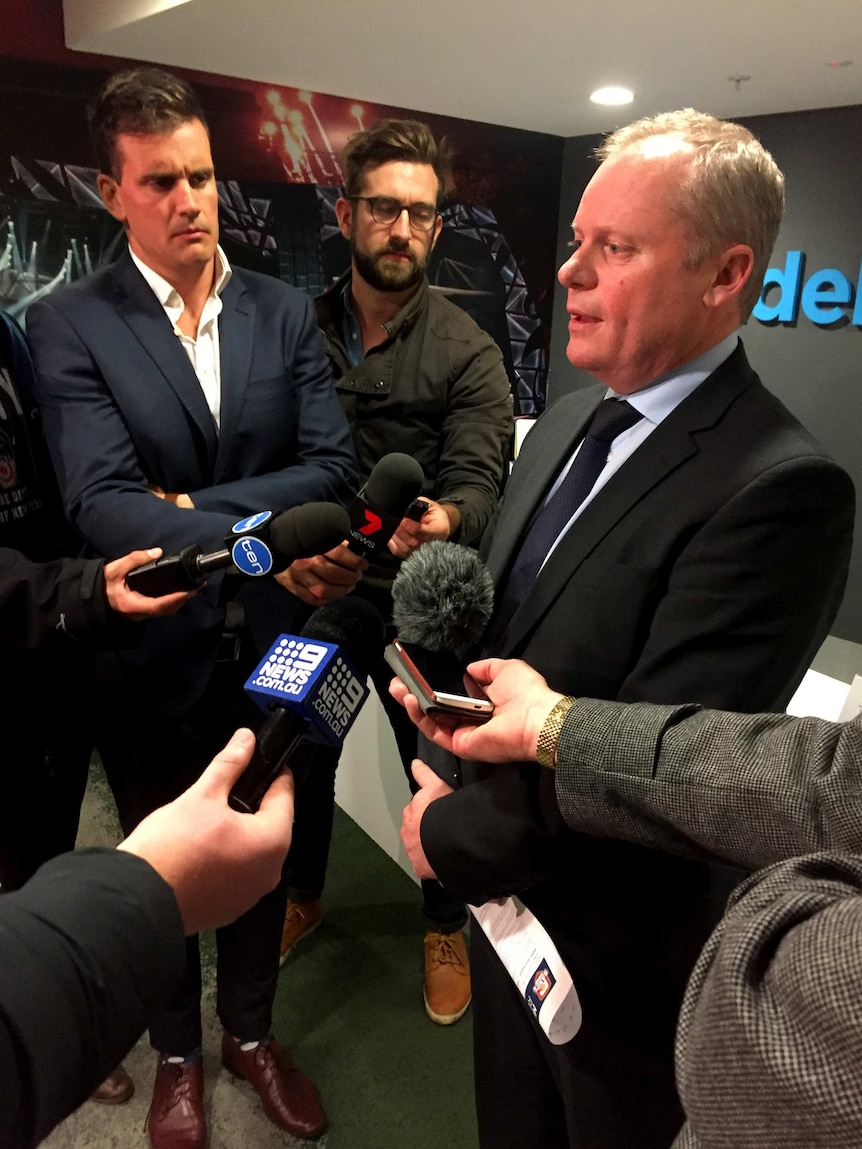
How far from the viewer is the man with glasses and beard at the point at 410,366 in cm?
197

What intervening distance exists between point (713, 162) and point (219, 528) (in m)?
0.95

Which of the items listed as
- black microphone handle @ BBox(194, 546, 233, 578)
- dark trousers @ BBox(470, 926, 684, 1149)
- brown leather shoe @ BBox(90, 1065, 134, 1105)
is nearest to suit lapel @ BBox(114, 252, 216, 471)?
black microphone handle @ BBox(194, 546, 233, 578)

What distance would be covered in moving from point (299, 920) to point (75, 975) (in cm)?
188

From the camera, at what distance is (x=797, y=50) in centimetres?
280

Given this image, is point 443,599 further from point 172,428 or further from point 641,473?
point 172,428

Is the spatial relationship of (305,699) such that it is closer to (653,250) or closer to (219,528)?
(219,528)

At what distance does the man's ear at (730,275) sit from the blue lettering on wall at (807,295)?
3130 millimetres

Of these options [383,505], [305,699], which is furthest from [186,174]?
[305,699]

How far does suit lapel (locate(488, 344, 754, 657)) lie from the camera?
1.00m

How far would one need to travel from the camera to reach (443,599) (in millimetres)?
1089

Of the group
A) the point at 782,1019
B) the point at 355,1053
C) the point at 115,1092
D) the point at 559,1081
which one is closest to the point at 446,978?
the point at 355,1053

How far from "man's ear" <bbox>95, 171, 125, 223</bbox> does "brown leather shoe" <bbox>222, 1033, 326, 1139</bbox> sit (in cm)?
185

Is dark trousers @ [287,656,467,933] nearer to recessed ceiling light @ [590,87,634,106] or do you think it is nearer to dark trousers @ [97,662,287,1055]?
dark trousers @ [97,662,287,1055]

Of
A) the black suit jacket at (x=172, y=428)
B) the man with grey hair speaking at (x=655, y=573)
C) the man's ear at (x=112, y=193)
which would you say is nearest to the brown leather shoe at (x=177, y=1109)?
the black suit jacket at (x=172, y=428)
